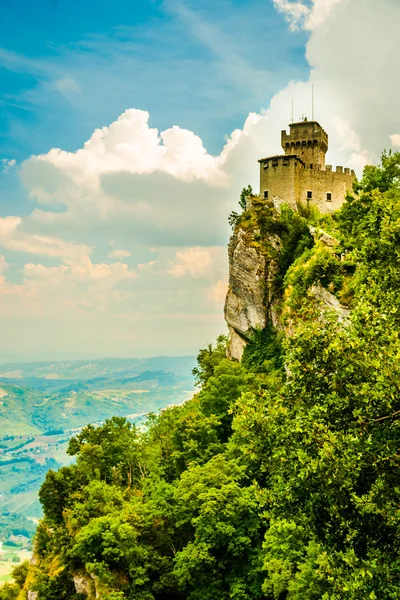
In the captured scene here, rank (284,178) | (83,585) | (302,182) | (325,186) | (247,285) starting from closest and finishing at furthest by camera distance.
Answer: (83,585) < (247,285) < (284,178) < (302,182) < (325,186)

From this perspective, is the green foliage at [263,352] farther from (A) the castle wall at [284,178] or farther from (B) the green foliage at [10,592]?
(B) the green foliage at [10,592]

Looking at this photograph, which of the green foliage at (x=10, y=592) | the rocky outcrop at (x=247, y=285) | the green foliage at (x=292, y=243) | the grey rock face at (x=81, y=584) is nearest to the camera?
the grey rock face at (x=81, y=584)

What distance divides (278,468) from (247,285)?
41704mm

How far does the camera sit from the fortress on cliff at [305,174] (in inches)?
2314

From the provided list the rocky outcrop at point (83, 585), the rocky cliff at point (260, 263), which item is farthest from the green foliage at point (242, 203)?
the rocky outcrop at point (83, 585)

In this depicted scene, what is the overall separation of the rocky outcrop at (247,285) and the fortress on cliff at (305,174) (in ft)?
20.5

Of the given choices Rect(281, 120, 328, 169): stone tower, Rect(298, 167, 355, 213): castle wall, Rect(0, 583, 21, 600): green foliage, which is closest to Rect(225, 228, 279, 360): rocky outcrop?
Rect(298, 167, 355, 213): castle wall

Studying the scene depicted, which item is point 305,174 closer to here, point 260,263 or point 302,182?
point 302,182

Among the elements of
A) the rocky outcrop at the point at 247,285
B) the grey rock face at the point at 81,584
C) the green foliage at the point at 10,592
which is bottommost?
the green foliage at the point at 10,592

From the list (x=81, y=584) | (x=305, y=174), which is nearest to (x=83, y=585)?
(x=81, y=584)

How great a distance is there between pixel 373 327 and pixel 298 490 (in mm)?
4705

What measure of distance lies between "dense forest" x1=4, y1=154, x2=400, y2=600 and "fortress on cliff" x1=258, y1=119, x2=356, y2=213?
2702mm

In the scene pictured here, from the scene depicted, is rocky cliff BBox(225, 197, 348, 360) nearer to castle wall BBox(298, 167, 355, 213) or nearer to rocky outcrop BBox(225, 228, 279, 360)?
rocky outcrop BBox(225, 228, 279, 360)

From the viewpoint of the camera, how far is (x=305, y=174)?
194 ft
